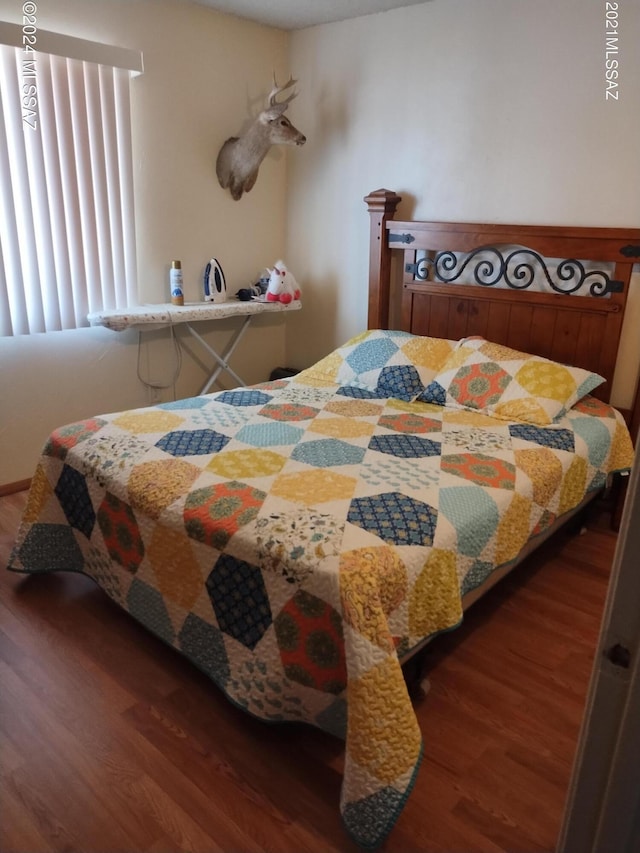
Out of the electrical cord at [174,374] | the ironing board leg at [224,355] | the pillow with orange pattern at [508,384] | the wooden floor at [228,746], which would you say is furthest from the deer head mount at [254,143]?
the wooden floor at [228,746]

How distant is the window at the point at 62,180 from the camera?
272 centimetres

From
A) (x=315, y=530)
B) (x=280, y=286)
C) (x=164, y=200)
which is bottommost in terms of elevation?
(x=315, y=530)

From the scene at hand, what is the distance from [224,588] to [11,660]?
81cm

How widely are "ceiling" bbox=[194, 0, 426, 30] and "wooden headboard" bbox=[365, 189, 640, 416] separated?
2.89 ft

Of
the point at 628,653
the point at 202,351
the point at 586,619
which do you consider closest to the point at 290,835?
the point at 628,653

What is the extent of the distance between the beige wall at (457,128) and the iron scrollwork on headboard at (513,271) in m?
0.16

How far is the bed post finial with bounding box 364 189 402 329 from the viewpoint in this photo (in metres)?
3.34

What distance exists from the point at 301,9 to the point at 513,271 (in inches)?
68.6

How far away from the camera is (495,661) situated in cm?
202

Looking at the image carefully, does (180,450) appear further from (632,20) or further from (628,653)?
(632,20)

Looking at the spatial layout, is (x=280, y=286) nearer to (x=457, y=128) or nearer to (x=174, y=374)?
(x=174, y=374)

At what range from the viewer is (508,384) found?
2695 millimetres

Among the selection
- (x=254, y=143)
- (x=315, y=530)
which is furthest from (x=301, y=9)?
(x=315, y=530)

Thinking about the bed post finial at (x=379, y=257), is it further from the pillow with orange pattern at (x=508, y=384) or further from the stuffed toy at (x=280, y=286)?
the pillow with orange pattern at (x=508, y=384)
